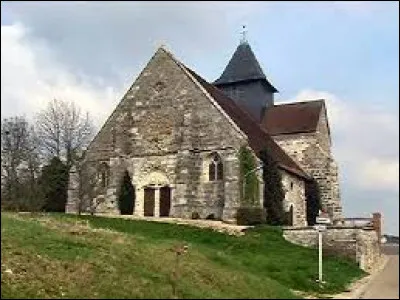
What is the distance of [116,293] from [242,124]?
85.4 ft

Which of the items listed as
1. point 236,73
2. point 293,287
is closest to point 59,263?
point 293,287

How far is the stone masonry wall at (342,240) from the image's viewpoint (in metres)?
23.7

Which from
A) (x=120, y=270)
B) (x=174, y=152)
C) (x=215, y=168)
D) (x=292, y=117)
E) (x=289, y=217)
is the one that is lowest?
(x=120, y=270)

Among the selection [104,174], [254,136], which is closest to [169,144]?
[104,174]

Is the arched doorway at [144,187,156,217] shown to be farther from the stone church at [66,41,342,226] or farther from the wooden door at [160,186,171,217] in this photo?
the wooden door at [160,186,171,217]

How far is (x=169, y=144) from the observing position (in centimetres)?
3478

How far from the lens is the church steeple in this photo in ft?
160

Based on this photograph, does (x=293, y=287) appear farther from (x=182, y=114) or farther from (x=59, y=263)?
(x=182, y=114)

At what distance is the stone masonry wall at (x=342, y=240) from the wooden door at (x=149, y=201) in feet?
34.2

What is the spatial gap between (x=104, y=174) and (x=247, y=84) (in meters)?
16.8

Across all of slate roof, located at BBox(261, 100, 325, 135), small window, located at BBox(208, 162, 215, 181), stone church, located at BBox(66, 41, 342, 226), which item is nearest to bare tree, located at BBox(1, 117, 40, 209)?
stone church, located at BBox(66, 41, 342, 226)

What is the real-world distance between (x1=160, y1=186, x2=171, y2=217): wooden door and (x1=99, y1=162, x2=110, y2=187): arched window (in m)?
3.61

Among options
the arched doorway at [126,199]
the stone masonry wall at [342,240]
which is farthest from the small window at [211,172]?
the stone masonry wall at [342,240]

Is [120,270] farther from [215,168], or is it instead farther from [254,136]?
[254,136]
